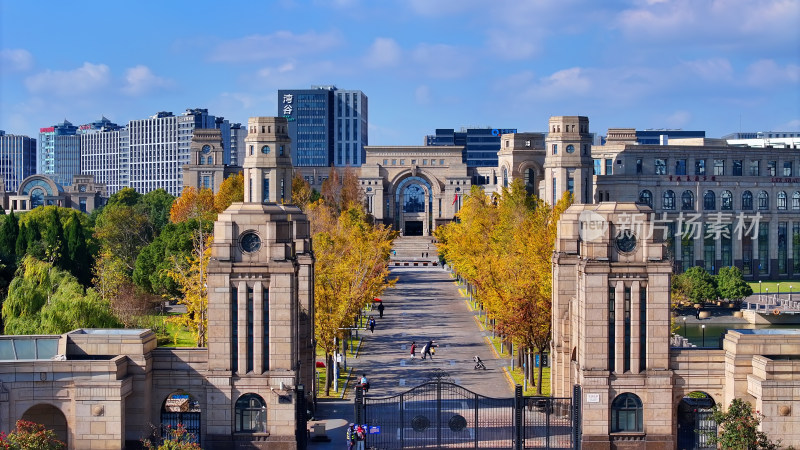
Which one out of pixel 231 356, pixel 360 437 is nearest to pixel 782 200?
pixel 360 437

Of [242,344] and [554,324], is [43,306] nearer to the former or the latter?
[242,344]

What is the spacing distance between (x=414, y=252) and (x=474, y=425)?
104046 millimetres

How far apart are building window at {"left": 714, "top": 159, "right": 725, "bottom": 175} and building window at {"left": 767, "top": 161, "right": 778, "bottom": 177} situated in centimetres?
476

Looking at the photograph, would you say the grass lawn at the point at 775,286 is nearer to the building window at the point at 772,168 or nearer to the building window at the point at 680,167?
the building window at the point at 772,168

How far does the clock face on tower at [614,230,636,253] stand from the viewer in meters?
30.5

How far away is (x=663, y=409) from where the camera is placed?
30.3 m

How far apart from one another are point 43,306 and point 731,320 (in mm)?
49807

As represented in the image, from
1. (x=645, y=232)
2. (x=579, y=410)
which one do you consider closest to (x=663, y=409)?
(x=579, y=410)

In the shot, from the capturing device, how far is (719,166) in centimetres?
10200

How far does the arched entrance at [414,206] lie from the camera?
162 meters

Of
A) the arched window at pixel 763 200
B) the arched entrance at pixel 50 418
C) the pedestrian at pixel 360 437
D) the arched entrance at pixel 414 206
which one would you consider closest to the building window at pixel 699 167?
the arched window at pixel 763 200

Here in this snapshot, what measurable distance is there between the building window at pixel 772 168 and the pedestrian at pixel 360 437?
271 feet

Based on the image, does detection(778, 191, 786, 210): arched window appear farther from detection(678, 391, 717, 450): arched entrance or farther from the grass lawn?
detection(678, 391, 717, 450): arched entrance

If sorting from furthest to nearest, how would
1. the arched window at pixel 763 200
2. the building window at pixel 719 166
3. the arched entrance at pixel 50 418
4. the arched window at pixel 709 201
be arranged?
the building window at pixel 719 166 → the arched window at pixel 763 200 → the arched window at pixel 709 201 → the arched entrance at pixel 50 418
